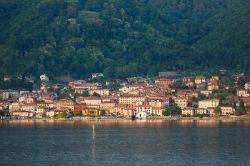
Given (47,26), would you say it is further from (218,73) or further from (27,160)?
(27,160)

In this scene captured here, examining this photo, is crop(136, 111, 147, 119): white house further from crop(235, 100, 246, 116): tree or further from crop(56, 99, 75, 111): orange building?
crop(235, 100, 246, 116): tree

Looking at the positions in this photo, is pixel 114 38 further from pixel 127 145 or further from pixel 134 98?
pixel 127 145

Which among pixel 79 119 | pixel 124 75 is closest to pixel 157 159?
pixel 79 119

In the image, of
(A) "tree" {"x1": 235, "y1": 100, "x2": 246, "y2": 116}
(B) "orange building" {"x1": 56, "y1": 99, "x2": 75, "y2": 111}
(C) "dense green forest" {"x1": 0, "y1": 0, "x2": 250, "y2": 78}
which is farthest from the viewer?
(C) "dense green forest" {"x1": 0, "y1": 0, "x2": 250, "y2": 78}

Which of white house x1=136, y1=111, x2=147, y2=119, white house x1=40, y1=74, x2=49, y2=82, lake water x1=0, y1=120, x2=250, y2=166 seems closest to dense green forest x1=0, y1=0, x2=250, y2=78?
white house x1=40, y1=74, x2=49, y2=82

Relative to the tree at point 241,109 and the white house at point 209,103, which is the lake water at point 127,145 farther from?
the white house at point 209,103

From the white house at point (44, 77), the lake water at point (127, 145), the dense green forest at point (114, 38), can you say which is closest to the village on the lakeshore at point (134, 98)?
the white house at point (44, 77)
